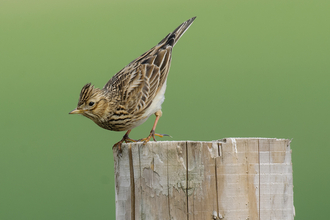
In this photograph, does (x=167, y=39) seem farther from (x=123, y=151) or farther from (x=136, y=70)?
(x=123, y=151)

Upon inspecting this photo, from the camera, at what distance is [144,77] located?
639cm

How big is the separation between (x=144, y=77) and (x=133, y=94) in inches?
17.5

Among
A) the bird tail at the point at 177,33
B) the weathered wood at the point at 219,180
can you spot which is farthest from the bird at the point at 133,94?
the weathered wood at the point at 219,180

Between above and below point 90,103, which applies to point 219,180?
below

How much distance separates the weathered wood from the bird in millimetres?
1715

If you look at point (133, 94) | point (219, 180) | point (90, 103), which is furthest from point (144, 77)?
point (219, 180)

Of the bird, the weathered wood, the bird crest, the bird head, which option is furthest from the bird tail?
the weathered wood

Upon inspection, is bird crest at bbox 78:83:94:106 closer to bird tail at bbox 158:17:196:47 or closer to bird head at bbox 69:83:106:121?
bird head at bbox 69:83:106:121

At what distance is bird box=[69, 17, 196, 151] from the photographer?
5.69 m

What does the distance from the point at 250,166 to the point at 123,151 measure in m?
1.27

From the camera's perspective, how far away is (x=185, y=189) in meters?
3.47

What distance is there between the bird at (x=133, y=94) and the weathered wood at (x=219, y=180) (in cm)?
172

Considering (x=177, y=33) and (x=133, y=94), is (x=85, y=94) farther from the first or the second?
(x=177, y=33)

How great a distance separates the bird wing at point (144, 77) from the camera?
6023mm
